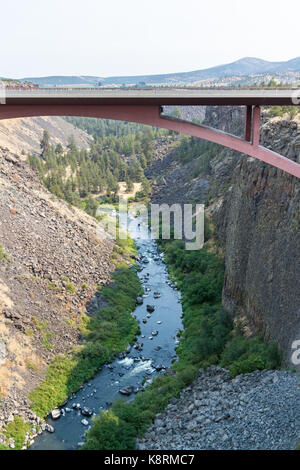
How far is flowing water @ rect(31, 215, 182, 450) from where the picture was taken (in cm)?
1723

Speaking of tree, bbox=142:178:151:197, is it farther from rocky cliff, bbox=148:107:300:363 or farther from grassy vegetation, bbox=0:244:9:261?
grassy vegetation, bbox=0:244:9:261

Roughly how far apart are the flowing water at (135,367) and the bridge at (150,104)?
13.2 metres

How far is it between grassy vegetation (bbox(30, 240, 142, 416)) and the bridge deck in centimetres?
1360

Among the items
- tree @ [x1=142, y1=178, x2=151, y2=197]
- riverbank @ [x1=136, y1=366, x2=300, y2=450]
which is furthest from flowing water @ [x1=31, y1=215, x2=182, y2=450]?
tree @ [x1=142, y1=178, x2=151, y2=197]

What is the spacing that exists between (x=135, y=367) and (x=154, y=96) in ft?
48.9

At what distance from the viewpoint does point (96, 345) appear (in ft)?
73.8

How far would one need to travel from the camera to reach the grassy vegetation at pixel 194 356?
15539mm

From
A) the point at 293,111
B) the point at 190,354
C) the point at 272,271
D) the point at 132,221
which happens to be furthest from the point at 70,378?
the point at 132,221

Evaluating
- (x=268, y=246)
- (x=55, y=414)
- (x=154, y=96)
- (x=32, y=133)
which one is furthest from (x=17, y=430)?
(x=32, y=133)

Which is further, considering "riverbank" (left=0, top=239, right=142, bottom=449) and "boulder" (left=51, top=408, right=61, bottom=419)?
"boulder" (left=51, top=408, right=61, bottom=419)

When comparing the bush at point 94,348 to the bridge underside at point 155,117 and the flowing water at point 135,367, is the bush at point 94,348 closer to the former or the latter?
the flowing water at point 135,367

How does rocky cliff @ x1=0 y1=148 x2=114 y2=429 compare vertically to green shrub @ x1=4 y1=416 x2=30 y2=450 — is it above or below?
above

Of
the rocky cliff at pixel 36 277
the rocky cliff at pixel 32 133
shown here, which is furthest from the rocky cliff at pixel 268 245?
the rocky cliff at pixel 32 133

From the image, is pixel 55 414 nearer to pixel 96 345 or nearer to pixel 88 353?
pixel 88 353
